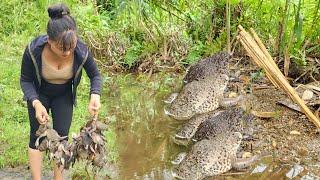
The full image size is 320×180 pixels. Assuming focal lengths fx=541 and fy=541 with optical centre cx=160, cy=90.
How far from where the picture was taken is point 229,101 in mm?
7578

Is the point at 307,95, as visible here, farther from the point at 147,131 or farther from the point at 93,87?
the point at 93,87

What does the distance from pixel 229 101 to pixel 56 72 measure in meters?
3.74

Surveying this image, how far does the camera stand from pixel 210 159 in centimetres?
576

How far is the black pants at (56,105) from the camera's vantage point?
14.7 ft

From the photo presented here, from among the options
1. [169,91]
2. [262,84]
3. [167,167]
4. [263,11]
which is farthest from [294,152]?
[263,11]

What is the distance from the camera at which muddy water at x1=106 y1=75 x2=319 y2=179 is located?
5758 millimetres

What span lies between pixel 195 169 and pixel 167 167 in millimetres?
362

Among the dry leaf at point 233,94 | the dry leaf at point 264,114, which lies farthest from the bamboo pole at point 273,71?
the dry leaf at point 233,94

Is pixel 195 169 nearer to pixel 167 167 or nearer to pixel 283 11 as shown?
pixel 167 167

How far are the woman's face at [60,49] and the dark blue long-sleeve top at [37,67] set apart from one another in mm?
147

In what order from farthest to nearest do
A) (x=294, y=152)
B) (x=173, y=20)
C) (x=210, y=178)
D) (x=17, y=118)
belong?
(x=173, y=20)
(x=17, y=118)
(x=294, y=152)
(x=210, y=178)

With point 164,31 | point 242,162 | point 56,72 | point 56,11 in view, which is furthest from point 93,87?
point 164,31

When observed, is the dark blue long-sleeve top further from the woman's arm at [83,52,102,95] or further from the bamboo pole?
the bamboo pole

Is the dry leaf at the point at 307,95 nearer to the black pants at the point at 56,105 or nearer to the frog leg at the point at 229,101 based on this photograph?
the frog leg at the point at 229,101
